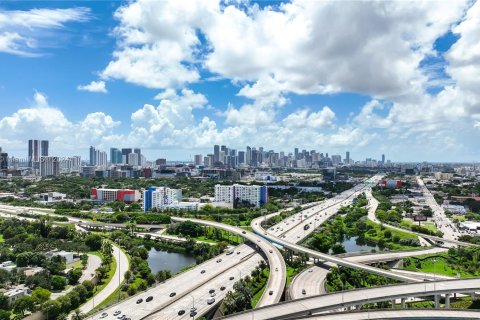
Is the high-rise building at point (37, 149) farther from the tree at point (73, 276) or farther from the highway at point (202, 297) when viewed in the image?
the highway at point (202, 297)

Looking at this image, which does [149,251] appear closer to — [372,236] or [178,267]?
[178,267]

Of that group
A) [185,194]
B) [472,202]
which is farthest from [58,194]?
[472,202]

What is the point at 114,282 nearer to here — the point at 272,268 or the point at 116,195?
the point at 272,268

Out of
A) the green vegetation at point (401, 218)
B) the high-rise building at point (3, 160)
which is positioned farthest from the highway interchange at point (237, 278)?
the high-rise building at point (3, 160)

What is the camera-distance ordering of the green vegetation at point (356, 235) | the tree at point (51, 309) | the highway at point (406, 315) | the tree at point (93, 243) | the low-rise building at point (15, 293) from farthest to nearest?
the green vegetation at point (356, 235), the tree at point (93, 243), the low-rise building at point (15, 293), the tree at point (51, 309), the highway at point (406, 315)

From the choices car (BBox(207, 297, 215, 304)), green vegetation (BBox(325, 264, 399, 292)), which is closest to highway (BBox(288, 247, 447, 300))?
green vegetation (BBox(325, 264, 399, 292))

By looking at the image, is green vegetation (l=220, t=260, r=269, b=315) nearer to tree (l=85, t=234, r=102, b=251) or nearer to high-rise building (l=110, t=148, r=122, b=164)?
tree (l=85, t=234, r=102, b=251)
